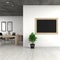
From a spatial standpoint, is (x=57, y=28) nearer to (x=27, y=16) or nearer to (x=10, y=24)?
(x=27, y=16)

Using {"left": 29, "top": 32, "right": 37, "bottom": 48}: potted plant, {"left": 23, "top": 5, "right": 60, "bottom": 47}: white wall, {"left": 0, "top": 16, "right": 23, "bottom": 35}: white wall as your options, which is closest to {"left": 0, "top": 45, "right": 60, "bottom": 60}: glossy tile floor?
{"left": 29, "top": 32, "right": 37, "bottom": 48}: potted plant

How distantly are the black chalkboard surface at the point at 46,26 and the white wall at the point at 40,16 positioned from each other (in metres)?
0.30

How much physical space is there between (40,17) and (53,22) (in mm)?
952

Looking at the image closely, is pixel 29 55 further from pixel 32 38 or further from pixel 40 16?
pixel 40 16

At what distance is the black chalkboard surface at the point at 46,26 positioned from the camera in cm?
1152

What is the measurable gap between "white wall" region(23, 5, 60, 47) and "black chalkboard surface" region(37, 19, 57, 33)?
11.9 inches

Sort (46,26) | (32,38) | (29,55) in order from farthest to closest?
(46,26) < (32,38) < (29,55)

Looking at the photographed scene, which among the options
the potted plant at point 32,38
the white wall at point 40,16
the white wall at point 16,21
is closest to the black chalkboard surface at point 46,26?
the white wall at point 40,16

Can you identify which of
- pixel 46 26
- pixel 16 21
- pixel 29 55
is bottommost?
pixel 29 55

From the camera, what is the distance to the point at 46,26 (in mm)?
11609

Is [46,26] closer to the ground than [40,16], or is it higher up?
closer to the ground

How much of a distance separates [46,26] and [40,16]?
2.68 ft

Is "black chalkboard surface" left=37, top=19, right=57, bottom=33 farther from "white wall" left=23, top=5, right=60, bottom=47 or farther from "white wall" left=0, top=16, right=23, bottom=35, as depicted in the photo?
"white wall" left=0, top=16, right=23, bottom=35

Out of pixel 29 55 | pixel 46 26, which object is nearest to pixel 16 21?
pixel 46 26
